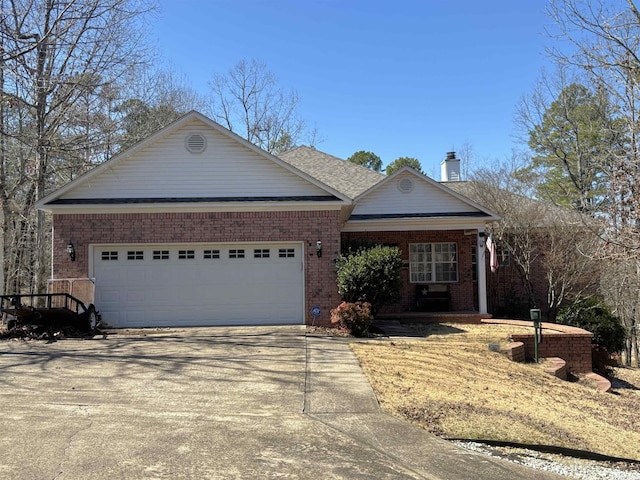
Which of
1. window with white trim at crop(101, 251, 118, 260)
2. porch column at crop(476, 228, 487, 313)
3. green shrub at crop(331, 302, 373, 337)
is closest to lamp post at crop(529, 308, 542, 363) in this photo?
green shrub at crop(331, 302, 373, 337)

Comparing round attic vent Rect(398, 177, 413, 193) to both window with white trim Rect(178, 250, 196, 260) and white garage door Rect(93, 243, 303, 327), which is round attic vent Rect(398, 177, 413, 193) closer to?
white garage door Rect(93, 243, 303, 327)

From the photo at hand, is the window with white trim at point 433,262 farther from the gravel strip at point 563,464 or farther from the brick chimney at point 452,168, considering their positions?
the gravel strip at point 563,464

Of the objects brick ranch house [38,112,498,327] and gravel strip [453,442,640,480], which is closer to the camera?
gravel strip [453,442,640,480]

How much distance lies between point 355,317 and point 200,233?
4.60 metres

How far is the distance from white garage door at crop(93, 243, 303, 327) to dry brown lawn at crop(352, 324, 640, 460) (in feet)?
10.9

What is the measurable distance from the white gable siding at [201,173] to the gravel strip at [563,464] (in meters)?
8.96

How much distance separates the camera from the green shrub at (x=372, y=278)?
1220 cm

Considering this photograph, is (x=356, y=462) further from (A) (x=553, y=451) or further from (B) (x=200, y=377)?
(B) (x=200, y=377)

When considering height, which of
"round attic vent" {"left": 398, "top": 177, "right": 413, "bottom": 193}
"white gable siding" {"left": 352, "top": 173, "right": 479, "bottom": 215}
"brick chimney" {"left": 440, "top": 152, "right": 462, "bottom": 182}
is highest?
"brick chimney" {"left": 440, "top": 152, "right": 462, "bottom": 182}

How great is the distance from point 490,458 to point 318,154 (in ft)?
59.3

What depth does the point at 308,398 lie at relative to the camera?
6.61 metres

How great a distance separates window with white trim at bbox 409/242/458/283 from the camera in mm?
16734

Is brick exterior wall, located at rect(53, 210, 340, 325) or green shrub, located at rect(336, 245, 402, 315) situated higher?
brick exterior wall, located at rect(53, 210, 340, 325)

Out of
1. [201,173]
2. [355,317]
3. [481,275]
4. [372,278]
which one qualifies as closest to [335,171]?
[481,275]
